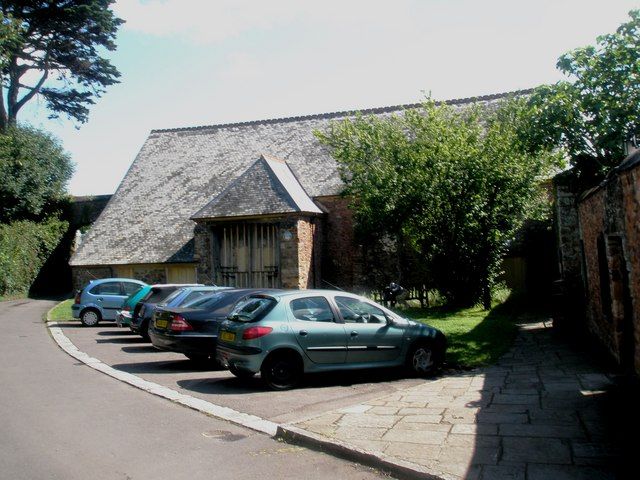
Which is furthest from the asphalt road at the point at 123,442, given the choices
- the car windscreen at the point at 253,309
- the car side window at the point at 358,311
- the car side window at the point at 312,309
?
the car side window at the point at 358,311

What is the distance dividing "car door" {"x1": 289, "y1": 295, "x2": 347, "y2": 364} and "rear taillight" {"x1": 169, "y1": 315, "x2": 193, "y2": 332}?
8.51 ft

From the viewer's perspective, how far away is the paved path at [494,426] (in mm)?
5801

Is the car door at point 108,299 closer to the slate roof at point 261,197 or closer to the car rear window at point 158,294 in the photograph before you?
the car rear window at point 158,294

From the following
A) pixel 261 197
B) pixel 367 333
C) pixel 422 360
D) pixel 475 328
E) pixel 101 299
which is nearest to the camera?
pixel 367 333

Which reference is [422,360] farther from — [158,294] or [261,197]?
[261,197]

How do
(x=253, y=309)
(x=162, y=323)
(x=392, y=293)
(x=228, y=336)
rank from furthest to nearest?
(x=392, y=293)
(x=162, y=323)
(x=253, y=309)
(x=228, y=336)

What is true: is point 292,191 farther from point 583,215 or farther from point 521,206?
point 583,215

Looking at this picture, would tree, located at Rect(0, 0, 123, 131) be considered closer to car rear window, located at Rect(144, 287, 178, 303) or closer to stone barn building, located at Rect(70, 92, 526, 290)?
stone barn building, located at Rect(70, 92, 526, 290)

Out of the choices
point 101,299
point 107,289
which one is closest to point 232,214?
point 107,289

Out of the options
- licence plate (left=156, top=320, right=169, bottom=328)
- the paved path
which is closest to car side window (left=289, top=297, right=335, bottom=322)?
the paved path

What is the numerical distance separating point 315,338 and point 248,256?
49.1ft

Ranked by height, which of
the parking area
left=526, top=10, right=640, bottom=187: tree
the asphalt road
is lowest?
the asphalt road

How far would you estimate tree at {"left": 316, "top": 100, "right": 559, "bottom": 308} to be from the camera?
1930 cm

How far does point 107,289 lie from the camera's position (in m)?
20.6
